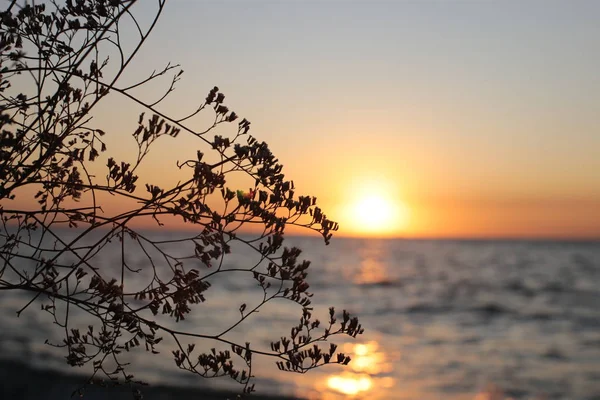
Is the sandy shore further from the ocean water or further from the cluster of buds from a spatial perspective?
the cluster of buds

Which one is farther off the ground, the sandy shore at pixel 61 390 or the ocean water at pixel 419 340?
the ocean water at pixel 419 340

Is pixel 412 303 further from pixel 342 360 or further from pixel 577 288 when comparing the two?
pixel 342 360

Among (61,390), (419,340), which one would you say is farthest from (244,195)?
(419,340)

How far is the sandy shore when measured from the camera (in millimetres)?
13969

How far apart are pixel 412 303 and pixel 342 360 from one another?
3336cm

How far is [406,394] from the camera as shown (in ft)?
53.2

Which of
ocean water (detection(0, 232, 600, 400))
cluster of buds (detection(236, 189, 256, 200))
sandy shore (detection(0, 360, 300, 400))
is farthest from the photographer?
ocean water (detection(0, 232, 600, 400))

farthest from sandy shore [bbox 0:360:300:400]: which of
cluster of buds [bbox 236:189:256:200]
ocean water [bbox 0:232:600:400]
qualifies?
cluster of buds [bbox 236:189:256:200]

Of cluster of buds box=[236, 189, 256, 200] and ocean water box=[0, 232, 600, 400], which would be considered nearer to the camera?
cluster of buds box=[236, 189, 256, 200]

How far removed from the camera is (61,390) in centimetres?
1466

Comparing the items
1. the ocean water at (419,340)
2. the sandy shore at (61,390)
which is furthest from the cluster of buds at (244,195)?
the ocean water at (419,340)

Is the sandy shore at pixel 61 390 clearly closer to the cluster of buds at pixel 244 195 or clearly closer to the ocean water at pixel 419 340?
the ocean water at pixel 419 340

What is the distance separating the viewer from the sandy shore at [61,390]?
14.0 meters

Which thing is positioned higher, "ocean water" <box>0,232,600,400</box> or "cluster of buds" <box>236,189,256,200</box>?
"ocean water" <box>0,232,600,400</box>
